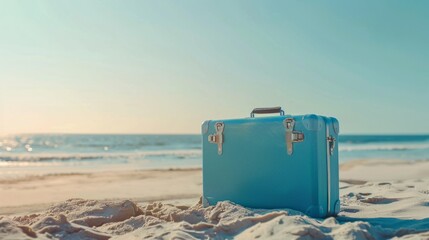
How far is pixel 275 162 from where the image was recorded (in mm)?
3908

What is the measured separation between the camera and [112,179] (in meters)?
8.78

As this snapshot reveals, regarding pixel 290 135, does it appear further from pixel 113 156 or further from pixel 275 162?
pixel 113 156

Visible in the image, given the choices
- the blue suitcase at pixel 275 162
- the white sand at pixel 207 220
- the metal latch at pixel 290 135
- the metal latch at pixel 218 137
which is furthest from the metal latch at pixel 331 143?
the metal latch at pixel 218 137

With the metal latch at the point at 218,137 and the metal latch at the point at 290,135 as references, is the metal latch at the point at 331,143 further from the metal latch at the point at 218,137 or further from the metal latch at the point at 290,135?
the metal latch at the point at 218,137

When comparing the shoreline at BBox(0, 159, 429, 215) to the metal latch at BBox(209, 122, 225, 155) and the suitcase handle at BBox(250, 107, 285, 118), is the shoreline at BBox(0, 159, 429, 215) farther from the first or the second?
the suitcase handle at BBox(250, 107, 285, 118)

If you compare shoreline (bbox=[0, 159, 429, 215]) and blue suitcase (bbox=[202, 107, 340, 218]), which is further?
shoreline (bbox=[0, 159, 429, 215])

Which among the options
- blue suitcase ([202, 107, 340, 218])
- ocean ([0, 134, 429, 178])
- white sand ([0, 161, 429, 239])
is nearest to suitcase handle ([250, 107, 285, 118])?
blue suitcase ([202, 107, 340, 218])

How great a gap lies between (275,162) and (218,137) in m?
0.62

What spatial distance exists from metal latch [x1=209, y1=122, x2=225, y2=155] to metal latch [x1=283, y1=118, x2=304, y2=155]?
0.66 m

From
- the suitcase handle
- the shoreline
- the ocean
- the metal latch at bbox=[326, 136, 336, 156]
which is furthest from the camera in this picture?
the ocean

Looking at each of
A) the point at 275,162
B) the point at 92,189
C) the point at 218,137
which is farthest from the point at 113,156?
the point at 275,162

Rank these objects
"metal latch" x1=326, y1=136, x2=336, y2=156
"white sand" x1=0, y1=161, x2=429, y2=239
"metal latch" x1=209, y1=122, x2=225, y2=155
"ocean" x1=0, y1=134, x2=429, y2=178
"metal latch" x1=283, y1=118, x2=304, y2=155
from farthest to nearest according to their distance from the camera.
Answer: "ocean" x1=0, y1=134, x2=429, y2=178 < "metal latch" x1=209, y1=122, x2=225, y2=155 < "metal latch" x1=326, y1=136, x2=336, y2=156 < "metal latch" x1=283, y1=118, x2=304, y2=155 < "white sand" x1=0, y1=161, x2=429, y2=239

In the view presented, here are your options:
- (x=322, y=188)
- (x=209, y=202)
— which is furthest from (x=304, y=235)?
(x=209, y=202)

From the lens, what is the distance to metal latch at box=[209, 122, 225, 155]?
4.25m
